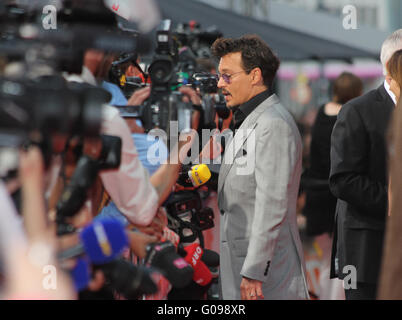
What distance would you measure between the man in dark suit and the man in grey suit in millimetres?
333

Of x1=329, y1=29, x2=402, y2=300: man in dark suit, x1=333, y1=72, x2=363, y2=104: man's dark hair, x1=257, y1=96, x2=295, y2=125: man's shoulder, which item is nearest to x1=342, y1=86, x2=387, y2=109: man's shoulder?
x1=329, y1=29, x2=402, y2=300: man in dark suit

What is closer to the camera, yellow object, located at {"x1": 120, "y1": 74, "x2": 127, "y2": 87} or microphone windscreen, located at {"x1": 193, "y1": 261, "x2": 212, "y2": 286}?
yellow object, located at {"x1": 120, "y1": 74, "x2": 127, "y2": 87}

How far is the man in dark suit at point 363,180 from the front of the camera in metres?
3.27

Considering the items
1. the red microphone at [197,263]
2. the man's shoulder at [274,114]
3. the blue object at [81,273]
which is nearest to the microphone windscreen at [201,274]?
the red microphone at [197,263]

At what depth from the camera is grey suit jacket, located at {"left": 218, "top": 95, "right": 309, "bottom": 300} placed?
2945 mm

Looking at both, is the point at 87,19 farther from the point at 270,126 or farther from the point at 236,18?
the point at 236,18

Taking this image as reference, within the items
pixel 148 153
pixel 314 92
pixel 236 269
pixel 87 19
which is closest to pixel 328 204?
pixel 236 269

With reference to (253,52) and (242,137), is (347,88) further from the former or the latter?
(242,137)

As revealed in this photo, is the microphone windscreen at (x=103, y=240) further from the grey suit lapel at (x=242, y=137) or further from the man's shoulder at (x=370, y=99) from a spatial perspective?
the man's shoulder at (x=370, y=99)

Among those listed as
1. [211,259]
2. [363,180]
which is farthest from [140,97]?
[211,259]

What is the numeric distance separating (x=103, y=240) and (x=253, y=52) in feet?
5.09

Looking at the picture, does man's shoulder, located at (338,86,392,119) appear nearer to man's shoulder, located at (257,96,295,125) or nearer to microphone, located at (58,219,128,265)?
man's shoulder, located at (257,96,295,125)

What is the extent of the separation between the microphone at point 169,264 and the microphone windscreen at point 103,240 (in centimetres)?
64

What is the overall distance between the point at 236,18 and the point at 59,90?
680 centimetres
